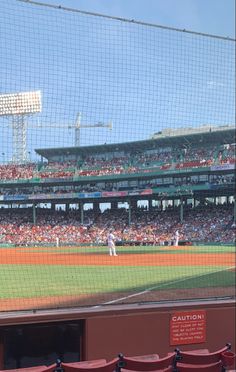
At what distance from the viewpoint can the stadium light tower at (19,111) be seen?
621cm

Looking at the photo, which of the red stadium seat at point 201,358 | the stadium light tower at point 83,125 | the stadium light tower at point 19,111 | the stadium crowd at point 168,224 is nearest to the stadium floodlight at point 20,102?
the stadium light tower at point 19,111

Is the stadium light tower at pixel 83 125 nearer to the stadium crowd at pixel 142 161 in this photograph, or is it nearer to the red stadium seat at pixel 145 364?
the red stadium seat at pixel 145 364

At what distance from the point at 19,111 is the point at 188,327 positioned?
3798mm

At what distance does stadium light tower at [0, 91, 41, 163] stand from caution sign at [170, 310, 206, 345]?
10.1ft

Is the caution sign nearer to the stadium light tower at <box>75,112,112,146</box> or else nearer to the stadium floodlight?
the stadium light tower at <box>75,112,112,146</box>

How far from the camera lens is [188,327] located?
6246 mm

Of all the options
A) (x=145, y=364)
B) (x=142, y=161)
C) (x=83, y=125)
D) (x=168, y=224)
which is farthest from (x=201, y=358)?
(x=168, y=224)

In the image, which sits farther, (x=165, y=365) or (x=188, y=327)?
(x=188, y=327)

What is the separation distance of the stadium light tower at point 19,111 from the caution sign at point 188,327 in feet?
10.1

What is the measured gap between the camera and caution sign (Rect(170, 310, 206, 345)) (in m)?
6.20

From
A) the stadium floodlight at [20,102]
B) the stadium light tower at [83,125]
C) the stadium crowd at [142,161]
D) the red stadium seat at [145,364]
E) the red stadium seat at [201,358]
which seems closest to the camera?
the red stadium seat at [145,364]

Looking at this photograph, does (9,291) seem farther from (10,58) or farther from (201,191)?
(201,191)

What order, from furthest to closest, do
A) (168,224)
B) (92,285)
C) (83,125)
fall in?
1. (168,224)
2. (92,285)
3. (83,125)

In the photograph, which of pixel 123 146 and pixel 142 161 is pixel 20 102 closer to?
pixel 123 146
